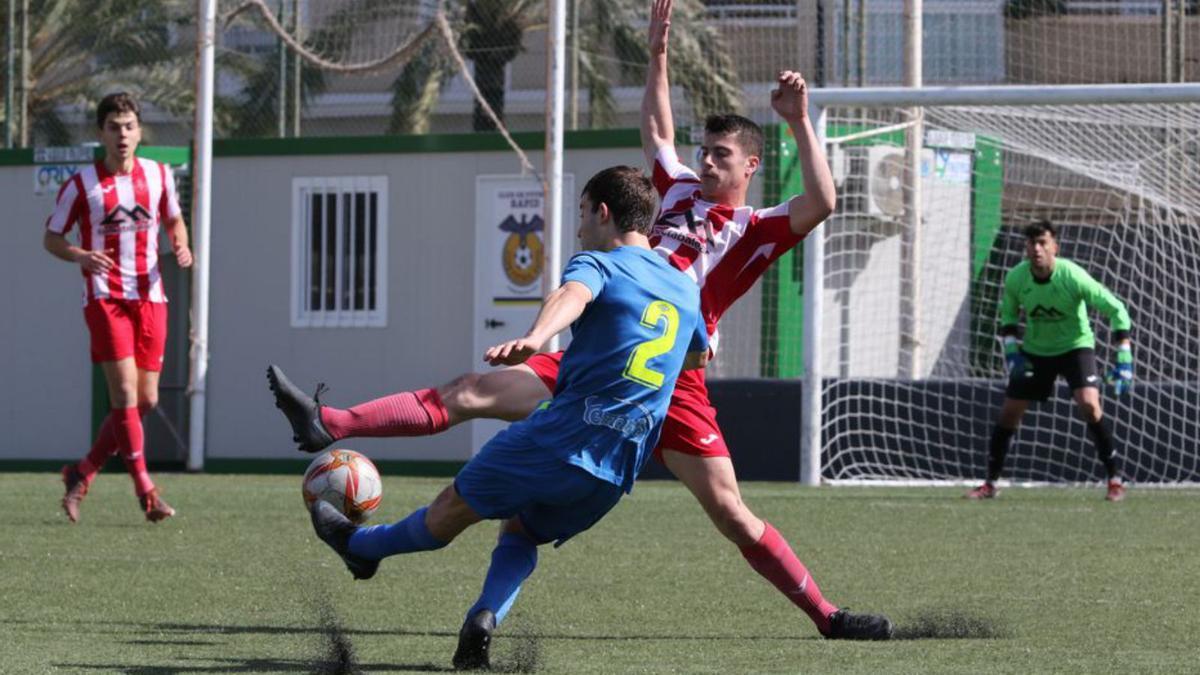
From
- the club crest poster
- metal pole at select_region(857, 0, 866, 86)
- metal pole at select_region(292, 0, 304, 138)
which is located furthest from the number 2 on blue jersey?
metal pole at select_region(292, 0, 304, 138)

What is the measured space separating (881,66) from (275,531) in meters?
9.78

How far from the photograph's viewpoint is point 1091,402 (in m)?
14.1

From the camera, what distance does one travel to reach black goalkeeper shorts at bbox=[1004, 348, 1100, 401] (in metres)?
14.2

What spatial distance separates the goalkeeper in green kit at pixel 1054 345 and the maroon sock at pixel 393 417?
8.72 meters

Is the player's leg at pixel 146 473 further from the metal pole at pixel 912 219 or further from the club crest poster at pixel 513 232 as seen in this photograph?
the metal pole at pixel 912 219

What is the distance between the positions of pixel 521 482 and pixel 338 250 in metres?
13.5

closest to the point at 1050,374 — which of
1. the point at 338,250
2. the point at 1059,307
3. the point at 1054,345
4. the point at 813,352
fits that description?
the point at 1054,345

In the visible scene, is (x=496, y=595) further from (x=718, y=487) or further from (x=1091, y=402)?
(x=1091, y=402)

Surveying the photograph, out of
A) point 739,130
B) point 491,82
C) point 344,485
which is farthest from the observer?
point 491,82

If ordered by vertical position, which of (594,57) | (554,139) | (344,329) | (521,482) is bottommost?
(521,482)

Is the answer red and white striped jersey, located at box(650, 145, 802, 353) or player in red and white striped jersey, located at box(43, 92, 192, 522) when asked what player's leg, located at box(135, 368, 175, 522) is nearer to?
player in red and white striped jersey, located at box(43, 92, 192, 522)

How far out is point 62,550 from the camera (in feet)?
30.5

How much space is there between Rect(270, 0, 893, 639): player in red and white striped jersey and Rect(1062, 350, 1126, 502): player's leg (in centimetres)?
767

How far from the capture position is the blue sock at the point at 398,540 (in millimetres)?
5770
